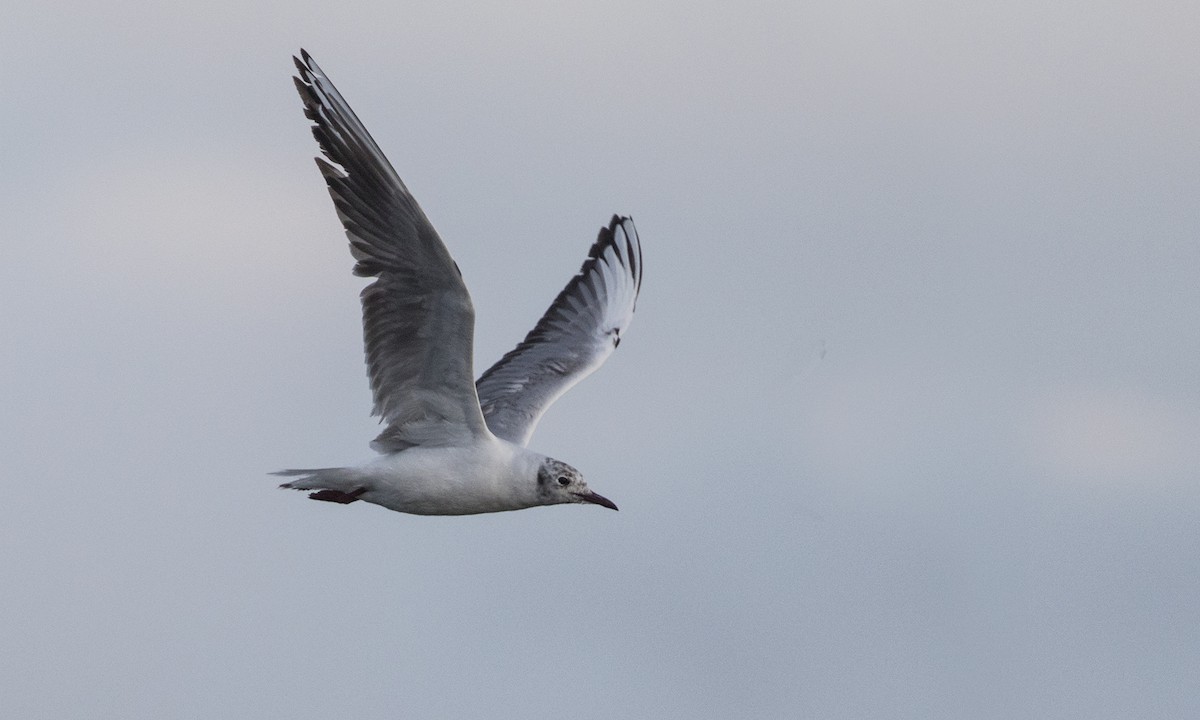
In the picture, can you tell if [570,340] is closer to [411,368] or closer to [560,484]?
[560,484]

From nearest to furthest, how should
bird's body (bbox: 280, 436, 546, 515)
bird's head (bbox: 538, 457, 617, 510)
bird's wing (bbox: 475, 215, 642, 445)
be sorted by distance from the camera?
bird's body (bbox: 280, 436, 546, 515)
bird's head (bbox: 538, 457, 617, 510)
bird's wing (bbox: 475, 215, 642, 445)

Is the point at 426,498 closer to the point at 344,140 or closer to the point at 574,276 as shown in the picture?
the point at 344,140

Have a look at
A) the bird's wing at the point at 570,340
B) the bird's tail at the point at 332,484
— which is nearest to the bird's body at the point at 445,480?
the bird's tail at the point at 332,484

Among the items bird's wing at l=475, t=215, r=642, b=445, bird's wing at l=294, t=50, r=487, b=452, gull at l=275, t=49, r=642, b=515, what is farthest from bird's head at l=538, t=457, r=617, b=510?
bird's wing at l=475, t=215, r=642, b=445

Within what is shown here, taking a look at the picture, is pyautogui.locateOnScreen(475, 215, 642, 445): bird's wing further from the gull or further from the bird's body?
the bird's body

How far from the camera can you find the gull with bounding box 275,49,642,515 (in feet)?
39.6

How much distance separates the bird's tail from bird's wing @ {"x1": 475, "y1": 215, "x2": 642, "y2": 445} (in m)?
1.59

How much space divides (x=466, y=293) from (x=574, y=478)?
164 cm

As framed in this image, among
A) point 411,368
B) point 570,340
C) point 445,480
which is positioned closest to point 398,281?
point 411,368

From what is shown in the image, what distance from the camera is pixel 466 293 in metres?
12.1

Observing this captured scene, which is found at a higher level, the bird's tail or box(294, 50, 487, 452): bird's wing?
box(294, 50, 487, 452): bird's wing

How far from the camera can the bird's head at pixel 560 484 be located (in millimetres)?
12898

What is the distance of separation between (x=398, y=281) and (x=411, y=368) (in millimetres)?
679

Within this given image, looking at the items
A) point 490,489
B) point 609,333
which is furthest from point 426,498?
point 609,333
